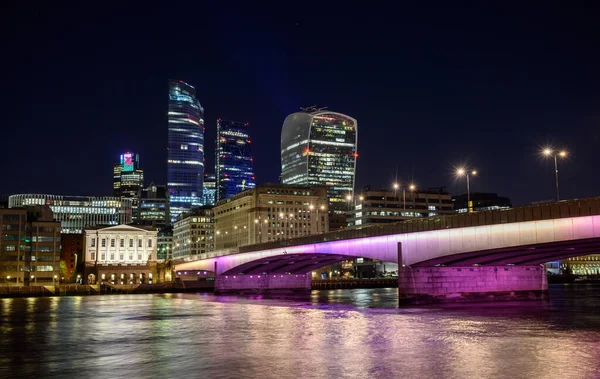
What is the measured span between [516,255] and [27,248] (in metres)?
127

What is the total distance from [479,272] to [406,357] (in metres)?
53.5

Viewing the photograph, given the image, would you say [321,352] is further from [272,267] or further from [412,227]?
[272,267]

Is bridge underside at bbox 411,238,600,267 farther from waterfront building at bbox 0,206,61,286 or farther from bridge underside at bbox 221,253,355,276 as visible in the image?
waterfront building at bbox 0,206,61,286

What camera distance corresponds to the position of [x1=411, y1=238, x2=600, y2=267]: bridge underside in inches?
2526

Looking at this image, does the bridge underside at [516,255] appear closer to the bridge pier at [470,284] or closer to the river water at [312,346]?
the bridge pier at [470,284]

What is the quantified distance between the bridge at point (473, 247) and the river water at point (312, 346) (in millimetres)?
7770

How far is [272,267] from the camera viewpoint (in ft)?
421

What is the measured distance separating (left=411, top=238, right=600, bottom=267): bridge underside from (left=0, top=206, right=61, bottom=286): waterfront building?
11473 cm

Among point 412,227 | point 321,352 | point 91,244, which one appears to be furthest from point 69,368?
point 91,244

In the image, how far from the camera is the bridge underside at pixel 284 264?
351 feet

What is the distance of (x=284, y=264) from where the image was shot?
400 feet

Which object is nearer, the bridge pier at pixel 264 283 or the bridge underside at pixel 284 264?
the bridge underside at pixel 284 264

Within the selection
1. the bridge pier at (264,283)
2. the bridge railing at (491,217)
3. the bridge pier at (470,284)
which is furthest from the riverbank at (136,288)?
the bridge pier at (470,284)

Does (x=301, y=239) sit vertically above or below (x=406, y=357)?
above
